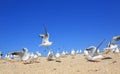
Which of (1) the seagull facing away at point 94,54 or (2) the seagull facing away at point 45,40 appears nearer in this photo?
(1) the seagull facing away at point 94,54

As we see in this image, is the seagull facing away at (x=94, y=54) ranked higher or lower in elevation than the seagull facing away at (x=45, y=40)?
lower

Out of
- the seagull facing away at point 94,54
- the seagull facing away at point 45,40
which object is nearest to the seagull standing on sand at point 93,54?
the seagull facing away at point 94,54

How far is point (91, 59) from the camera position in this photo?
2059 cm

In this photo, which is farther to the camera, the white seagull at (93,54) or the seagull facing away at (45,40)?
the seagull facing away at (45,40)

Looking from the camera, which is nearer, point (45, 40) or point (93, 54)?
point (93, 54)

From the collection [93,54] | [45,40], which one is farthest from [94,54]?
[45,40]

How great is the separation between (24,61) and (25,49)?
3.03 feet

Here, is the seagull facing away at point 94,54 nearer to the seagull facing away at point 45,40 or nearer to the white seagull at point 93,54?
the white seagull at point 93,54

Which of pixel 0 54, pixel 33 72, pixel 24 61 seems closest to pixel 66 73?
pixel 33 72

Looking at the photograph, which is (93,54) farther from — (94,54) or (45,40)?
(45,40)

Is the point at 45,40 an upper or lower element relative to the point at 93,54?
upper

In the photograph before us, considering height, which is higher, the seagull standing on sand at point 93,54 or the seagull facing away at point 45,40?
the seagull facing away at point 45,40

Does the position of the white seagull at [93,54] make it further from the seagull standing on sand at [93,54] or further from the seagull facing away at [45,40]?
the seagull facing away at [45,40]

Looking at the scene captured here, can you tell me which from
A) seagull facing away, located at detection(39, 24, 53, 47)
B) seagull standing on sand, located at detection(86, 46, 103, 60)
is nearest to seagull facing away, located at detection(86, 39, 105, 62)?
seagull standing on sand, located at detection(86, 46, 103, 60)
